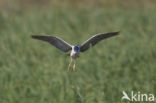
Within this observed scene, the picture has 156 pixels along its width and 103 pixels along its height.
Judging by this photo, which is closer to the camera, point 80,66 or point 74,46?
point 74,46

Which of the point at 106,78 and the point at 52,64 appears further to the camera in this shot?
the point at 52,64

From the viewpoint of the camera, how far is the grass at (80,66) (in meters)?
6.28

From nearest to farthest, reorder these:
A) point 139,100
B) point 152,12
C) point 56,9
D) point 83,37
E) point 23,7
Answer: point 139,100, point 83,37, point 152,12, point 56,9, point 23,7

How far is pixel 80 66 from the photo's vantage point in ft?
23.4

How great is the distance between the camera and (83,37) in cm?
939

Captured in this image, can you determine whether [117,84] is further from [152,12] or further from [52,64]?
[152,12]

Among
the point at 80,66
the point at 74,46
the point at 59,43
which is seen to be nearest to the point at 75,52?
the point at 74,46

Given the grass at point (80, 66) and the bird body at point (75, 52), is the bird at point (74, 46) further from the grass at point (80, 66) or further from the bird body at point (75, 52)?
the grass at point (80, 66)

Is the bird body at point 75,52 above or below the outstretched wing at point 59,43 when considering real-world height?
below

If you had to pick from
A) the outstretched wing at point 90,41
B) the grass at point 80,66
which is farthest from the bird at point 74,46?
the grass at point 80,66

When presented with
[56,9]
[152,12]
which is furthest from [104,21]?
[56,9]

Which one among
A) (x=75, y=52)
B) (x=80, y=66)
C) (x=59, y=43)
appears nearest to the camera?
(x=75, y=52)

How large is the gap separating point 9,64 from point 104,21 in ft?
13.4

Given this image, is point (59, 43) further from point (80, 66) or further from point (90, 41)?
point (80, 66)
